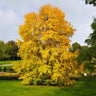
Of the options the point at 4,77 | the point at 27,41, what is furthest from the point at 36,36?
the point at 4,77

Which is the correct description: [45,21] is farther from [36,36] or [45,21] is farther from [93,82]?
[93,82]

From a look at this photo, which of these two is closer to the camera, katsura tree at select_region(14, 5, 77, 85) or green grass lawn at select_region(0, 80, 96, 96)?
green grass lawn at select_region(0, 80, 96, 96)

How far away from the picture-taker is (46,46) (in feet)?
46.8

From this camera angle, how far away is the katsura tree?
528 inches

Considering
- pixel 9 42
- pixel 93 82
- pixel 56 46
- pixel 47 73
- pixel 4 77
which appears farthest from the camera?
pixel 9 42

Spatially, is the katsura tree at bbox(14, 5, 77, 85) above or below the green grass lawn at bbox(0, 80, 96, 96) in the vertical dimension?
above

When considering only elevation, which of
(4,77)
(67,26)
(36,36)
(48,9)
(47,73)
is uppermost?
(48,9)

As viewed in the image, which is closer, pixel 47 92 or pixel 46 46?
pixel 47 92

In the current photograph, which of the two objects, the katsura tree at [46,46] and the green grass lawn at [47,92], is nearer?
the green grass lawn at [47,92]

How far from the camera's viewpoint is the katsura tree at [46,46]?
13422 mm

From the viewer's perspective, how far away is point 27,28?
557 inches

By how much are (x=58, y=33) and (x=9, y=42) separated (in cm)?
5219

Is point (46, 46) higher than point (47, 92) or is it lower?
higher

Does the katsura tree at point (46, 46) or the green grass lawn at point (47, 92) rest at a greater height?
the katsura tree at point (46, 46)
